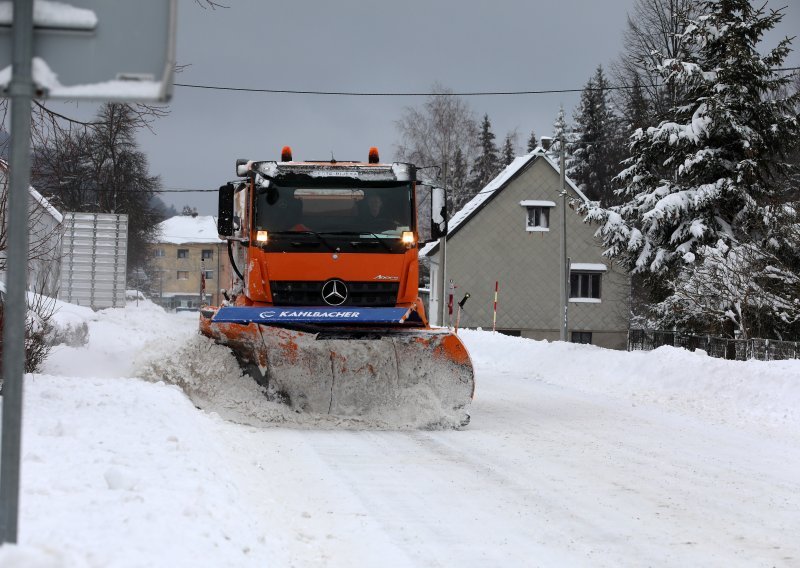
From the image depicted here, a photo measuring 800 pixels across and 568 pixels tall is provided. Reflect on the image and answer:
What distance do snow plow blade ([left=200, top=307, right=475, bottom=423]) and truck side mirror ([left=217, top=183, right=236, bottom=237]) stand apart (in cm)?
157

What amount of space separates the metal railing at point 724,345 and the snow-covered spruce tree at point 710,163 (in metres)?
0.51

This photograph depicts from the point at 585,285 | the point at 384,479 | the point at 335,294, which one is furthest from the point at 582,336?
the point at 384,479

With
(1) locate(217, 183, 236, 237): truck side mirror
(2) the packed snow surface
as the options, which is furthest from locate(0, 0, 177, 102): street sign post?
(1) locate(217, 183, 236, 237): truck side mirror

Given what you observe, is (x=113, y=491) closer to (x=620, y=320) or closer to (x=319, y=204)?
(x=319, y=204)

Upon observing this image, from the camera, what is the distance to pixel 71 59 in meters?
2.86

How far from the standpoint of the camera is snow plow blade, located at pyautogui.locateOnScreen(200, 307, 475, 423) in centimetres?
926

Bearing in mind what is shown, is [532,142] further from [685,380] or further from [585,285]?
[685,380]

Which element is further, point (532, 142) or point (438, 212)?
point (532, 142)

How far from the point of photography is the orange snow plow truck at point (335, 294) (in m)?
9.30

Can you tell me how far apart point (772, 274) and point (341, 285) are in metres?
9.89

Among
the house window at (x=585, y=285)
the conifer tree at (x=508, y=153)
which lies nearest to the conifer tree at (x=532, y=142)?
the conifer tree at (x=508, y=153)

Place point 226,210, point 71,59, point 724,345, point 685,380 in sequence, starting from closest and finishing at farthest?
point 71,59, point 226,210, point 685,380, point 724,345

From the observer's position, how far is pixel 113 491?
14.0 ft

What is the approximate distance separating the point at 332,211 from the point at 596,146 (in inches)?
2064
